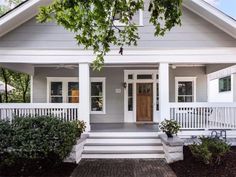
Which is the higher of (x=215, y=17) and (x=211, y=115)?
(x=215, y=17)

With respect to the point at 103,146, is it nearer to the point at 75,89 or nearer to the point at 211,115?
the point at 211,115

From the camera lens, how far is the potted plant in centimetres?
984

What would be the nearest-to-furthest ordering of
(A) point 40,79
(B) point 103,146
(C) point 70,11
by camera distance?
(C) point 70,11, (B) point 103,146, (A) point 40,79

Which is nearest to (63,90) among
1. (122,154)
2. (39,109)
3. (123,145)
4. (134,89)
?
(134,89)

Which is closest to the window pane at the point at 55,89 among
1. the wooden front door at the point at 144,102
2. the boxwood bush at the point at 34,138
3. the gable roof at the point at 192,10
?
the wooden front door at the point at 144,102

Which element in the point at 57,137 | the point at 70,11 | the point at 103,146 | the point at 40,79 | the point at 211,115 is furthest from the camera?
the point at 40,79

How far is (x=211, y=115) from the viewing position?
451 inches

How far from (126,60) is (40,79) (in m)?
5.94

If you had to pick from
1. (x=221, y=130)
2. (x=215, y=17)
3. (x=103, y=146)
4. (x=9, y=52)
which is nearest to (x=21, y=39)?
(x=9, y=52)

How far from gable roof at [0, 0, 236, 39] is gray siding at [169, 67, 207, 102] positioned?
4609 millimetres

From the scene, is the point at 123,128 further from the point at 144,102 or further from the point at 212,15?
the point at 212,15

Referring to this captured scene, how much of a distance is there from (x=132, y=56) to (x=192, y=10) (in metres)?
2.75

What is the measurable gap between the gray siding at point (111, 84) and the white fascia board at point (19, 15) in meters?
4.51

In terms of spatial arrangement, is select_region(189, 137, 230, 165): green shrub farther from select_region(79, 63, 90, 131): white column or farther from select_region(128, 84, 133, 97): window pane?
select_region(128, 84, 133, 97): window pane
